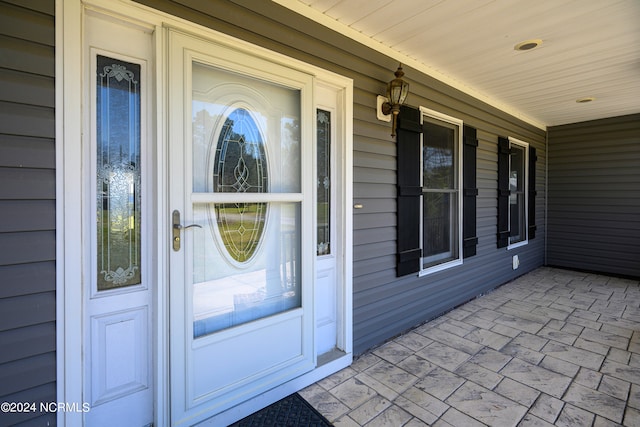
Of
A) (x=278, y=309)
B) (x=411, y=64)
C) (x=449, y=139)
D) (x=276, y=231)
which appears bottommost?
(x=278, y=309)

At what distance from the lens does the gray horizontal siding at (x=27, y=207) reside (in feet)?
4.15

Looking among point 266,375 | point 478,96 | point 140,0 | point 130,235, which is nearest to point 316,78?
point 140,0

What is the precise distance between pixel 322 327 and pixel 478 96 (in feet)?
11.2

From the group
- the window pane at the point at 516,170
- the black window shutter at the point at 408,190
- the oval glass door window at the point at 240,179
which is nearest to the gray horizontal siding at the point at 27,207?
the oval glass door window at the point at 240,179

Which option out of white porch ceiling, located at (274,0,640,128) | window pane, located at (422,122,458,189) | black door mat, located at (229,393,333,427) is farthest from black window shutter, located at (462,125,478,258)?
black door mat, located at (229,393,333,427)

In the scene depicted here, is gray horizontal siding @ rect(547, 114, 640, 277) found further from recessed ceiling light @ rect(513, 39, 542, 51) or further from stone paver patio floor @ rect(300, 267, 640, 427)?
recessed ceiling light @ rect(513, 39, 542, 51)

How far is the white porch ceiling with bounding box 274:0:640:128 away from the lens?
7.11ft

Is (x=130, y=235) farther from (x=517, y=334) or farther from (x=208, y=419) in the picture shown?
(x=517, y=334)

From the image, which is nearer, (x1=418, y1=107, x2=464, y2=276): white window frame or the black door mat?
the black door mat

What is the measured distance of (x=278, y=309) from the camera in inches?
83.4

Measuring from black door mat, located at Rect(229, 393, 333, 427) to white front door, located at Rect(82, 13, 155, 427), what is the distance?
0.57 metres

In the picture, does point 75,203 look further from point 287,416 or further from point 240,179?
point 287,416

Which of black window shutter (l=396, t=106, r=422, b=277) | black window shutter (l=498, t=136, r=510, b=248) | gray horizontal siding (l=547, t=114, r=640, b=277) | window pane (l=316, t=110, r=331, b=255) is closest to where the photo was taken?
window pane (l=316, t=110, r=331, b=255)

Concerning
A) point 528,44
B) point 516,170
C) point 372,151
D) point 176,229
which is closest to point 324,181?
point 372,151
